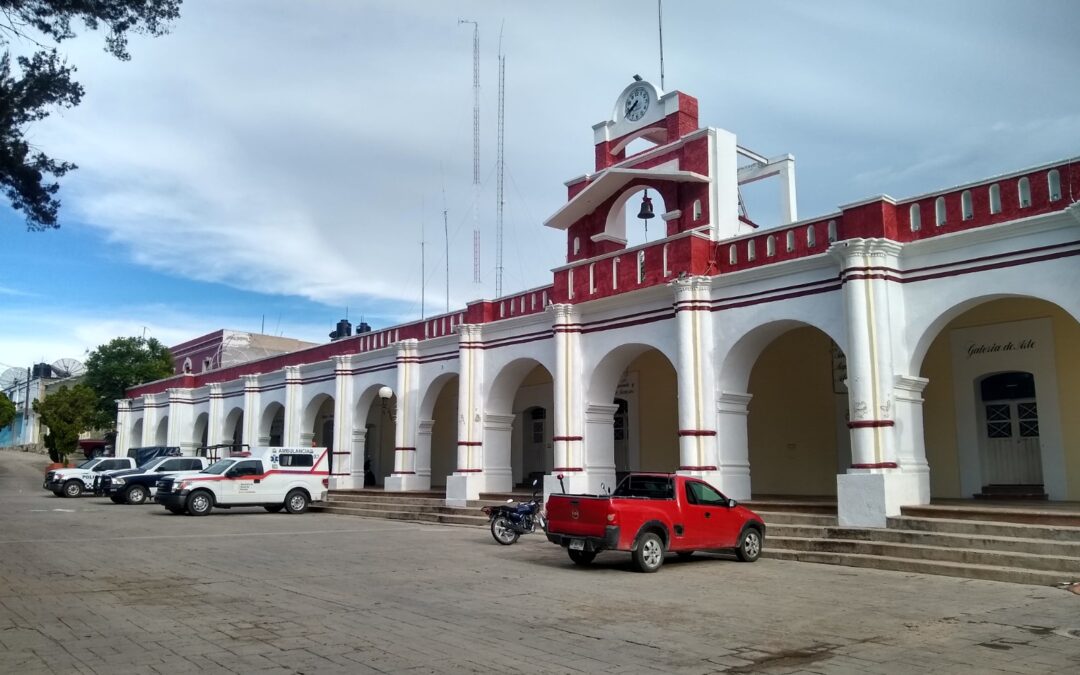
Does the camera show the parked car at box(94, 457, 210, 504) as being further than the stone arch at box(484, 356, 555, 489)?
Yes

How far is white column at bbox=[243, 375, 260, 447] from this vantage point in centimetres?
3253

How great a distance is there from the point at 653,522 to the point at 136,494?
2061cm

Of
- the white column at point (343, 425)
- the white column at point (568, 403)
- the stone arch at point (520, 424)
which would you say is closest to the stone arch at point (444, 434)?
the stone arch at point (520, 424)

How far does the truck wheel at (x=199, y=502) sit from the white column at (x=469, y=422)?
6482mm

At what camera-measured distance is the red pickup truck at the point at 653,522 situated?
11336mm

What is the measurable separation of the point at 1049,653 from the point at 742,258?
10.4m

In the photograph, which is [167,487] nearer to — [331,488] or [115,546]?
[331,488]

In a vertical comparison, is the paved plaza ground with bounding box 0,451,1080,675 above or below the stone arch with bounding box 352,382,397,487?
below

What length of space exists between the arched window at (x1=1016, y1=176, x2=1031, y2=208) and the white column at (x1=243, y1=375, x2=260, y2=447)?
89.4 ft

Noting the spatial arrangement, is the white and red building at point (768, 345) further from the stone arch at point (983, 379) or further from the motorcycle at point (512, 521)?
the motorcycle at point (512, 521)

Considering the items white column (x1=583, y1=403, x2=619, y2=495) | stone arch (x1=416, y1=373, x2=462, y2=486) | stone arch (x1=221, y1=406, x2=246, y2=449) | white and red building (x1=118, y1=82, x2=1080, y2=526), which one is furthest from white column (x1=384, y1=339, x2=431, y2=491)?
stone arch (x1=221, y1=406, x2=246, y2=449)

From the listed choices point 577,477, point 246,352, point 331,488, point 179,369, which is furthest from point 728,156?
point 179,369

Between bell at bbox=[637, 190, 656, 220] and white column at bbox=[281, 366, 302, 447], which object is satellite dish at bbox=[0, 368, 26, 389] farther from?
bell at bbox=[637, 190, 656, 220]

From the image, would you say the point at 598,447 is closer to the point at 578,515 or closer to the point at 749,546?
the point at 749,546
